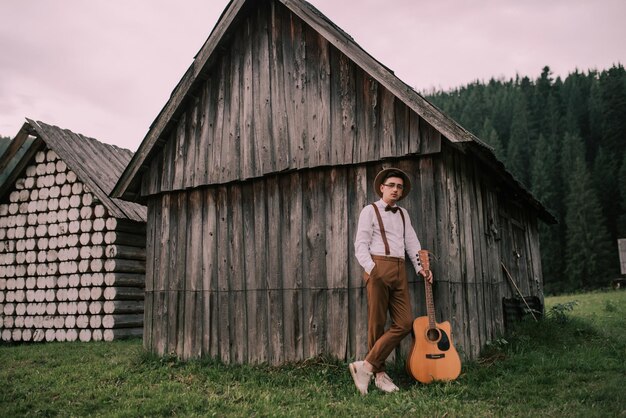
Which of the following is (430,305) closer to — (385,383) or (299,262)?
(385,383)

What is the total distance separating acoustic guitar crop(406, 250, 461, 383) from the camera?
255 inches

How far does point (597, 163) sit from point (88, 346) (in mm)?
56947

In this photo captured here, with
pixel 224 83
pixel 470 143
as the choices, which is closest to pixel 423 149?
pixel 470 143

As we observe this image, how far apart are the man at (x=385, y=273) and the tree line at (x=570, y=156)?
41.6 m

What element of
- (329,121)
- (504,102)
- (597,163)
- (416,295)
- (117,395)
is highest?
(504,102)

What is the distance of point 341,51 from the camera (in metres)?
7.76

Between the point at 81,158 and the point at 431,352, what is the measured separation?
11016mm

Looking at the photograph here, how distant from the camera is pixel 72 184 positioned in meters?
14.0

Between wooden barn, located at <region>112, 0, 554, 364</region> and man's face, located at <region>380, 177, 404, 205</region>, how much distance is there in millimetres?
665

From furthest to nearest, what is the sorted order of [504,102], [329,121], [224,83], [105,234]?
[504,102]
[105,234]
[224,83]
[329,121]

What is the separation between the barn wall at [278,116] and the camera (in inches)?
306

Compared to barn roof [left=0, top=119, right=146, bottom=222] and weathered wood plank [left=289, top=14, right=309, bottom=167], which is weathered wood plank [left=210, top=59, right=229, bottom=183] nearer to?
weathered wood plank [left=289, top=14, right=309, bottom=167]

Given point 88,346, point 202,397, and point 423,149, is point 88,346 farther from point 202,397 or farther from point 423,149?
point 423,149

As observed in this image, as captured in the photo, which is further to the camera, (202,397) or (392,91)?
(392,91)
